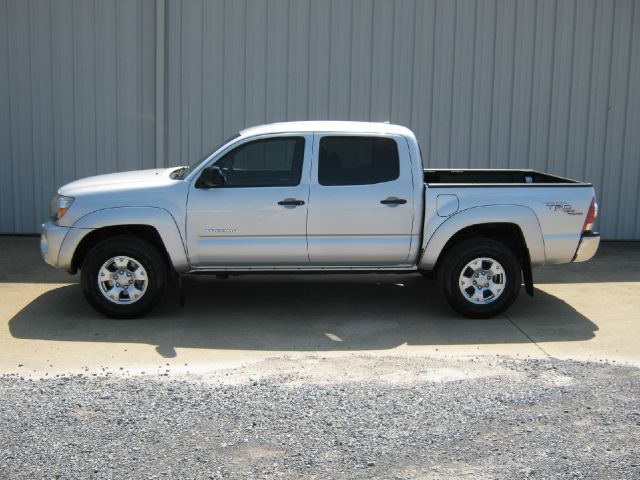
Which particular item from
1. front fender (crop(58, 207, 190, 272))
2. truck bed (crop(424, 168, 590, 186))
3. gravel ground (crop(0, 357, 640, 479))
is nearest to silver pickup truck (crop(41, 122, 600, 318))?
Answer: front fender (crop(58, 207, 190, 272))

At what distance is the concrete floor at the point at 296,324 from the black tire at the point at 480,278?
0.51ft

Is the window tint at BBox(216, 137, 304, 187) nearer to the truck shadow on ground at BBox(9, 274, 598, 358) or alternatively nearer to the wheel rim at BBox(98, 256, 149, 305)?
the wheel rim at BBox(98, 256, 149, 305)

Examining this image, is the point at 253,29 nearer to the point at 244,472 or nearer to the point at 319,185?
the point at 319,185

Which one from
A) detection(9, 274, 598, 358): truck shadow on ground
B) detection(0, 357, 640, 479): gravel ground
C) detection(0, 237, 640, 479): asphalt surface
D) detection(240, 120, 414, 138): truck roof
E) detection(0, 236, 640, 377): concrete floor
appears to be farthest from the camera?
detection(240, 120, 414, 138): truck roof

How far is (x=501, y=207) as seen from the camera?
8445mm

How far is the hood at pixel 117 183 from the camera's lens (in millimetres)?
8438

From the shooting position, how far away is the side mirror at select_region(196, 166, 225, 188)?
8289 millimetres

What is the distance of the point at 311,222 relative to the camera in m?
8.37

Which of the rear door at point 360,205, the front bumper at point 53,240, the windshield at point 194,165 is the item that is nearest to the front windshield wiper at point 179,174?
the windshield at point 194,165

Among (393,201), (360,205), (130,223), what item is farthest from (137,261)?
(393,201)

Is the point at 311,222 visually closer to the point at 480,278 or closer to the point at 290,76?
the point at 480,278

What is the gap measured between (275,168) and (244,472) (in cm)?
405

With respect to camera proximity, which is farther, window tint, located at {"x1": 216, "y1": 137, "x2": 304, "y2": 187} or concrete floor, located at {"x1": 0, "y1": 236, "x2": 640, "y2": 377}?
window tint, located at {"x1": 216, "y1": 137, "x2": 304, "y2": 187}

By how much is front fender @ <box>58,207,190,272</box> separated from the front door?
152 millimetres
